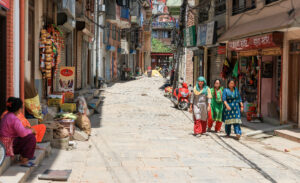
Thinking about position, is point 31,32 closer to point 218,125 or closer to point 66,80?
point 66,80

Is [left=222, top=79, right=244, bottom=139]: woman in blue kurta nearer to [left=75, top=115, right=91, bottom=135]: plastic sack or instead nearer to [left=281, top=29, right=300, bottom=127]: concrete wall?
[left=281, top=29, right=300, bottom=127]: concrete wall

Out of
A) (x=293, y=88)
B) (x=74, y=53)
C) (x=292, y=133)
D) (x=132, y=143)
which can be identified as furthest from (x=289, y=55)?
(x=74, y=53)

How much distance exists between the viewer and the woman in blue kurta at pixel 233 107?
32.8ft

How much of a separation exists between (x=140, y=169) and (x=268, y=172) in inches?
87.8

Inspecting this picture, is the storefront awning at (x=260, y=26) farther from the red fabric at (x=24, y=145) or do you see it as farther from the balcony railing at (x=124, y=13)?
the balcony railing at (x=124, y=13)

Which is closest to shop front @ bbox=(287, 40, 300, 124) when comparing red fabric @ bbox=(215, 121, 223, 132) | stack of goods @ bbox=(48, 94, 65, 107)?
red fabric @ bbox=(215, 121, 223, 132)

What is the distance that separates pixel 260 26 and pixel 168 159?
6.63 m

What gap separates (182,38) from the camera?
2203 centimetres

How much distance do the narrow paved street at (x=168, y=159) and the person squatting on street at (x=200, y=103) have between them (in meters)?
0.42

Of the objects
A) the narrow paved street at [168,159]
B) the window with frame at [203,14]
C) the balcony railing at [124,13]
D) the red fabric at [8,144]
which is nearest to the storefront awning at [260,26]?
the narrow paved street at [168,159]

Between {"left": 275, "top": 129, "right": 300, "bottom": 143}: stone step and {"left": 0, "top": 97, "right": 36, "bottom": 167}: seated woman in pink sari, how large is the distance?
6.64 metres

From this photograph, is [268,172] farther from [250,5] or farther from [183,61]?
[183,61]

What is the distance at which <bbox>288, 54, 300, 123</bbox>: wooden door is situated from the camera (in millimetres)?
11016

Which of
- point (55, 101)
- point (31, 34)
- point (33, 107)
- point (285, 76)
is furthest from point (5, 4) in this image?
point (285, 76)
